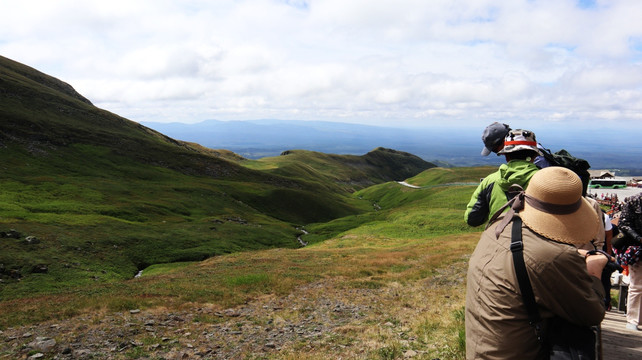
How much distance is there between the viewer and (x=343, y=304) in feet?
63.9

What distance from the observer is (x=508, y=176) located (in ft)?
23.5

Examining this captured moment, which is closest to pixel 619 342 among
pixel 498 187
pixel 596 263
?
pixel 498 187

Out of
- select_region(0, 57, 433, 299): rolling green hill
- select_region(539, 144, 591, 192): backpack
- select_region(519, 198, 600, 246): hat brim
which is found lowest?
select_region(0, 57, 433, 299): rolling green hill

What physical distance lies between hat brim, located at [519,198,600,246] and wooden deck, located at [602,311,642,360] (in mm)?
5558

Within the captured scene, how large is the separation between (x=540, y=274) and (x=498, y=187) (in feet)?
13.4

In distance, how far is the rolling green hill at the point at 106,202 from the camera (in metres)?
38.2

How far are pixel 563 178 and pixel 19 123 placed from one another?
410ft

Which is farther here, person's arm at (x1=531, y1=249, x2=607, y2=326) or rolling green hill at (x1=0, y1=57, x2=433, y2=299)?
rolling green hill at (x1=0, y1=57, x2=433, y2=299)

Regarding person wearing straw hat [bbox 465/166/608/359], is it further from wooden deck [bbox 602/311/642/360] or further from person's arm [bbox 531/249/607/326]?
wooden deck [bbox 602/311/642/360]

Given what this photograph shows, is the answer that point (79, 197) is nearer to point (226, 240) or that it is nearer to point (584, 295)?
point (226, 240)

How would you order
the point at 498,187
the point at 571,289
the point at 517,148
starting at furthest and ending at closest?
the point at 498,187 < the point at 517,148 < the point at 571,289

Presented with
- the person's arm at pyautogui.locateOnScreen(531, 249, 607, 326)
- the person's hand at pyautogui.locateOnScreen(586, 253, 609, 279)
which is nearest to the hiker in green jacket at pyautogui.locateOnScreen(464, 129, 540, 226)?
the person's hand at pyautogui.locateOnScreen(586, 253, 609, 279)

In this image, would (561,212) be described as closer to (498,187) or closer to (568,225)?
(568,225)

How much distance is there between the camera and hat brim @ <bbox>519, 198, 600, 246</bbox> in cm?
406
